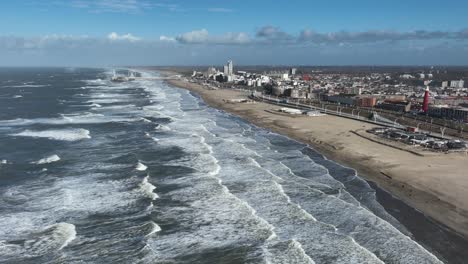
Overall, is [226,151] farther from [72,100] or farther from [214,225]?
[72,100]

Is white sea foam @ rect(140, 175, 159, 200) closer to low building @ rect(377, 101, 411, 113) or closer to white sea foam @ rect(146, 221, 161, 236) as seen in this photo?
white sea foam @ rect(146, 221, 161, 236)

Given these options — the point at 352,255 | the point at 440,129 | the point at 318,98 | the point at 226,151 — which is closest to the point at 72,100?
the point at 318,98

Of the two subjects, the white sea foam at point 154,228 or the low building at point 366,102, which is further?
the low building at point 366,102

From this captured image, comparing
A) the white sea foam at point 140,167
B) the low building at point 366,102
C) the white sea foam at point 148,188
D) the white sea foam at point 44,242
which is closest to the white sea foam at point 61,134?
the white sea foam at point 140,167

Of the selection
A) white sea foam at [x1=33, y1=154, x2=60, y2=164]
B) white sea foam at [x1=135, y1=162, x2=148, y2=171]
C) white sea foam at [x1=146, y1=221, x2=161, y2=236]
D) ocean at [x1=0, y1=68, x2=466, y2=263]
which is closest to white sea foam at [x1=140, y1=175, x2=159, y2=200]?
ocean at [x1=0, y1=68, x2=466, y2=263]

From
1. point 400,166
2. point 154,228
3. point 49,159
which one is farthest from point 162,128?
point 154,228

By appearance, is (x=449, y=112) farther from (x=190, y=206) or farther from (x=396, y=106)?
(x=190, y=206)

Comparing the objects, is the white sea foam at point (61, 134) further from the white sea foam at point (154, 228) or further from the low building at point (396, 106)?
the low building at point (396, 106)

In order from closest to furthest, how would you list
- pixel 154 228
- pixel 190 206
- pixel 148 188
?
pixel 154 228
pixel 190 206
pixel 148 188

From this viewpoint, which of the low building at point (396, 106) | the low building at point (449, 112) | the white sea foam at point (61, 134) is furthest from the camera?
the low building at point (396, 106)
